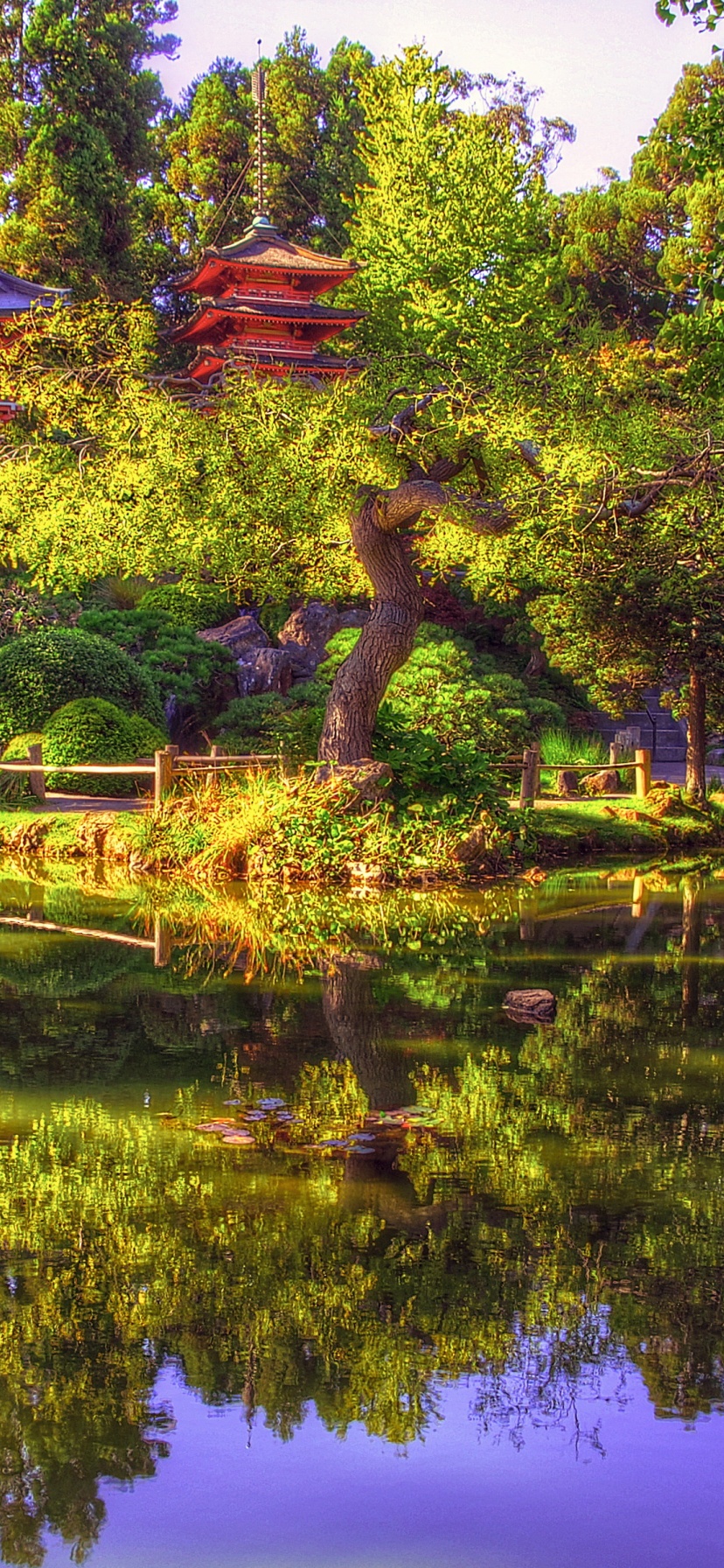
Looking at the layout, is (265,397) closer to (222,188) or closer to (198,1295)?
(198,1295)

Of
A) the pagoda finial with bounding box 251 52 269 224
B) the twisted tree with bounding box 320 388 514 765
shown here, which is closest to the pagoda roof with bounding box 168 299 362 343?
the pagoda finial with bounding box 251 52 269 224

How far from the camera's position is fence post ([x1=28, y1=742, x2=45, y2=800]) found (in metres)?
18.4

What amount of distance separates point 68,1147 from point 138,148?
40.3 m

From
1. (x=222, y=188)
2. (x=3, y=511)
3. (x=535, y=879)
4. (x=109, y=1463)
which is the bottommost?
(x=109, y=1463)

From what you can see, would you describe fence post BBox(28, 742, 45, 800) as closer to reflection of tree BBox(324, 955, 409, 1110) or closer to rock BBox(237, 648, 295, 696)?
rock BBox(237, 648, 295, 696)

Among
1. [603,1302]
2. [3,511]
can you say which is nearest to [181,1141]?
[603,1302]

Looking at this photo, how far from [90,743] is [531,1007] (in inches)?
Answer: 463

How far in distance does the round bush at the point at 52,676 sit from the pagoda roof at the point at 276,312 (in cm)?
1280

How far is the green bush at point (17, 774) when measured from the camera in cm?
1900

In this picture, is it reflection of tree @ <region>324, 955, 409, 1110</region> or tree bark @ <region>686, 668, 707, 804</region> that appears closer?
reflection of tree @ <region>324, 955, 409, 1110</region>

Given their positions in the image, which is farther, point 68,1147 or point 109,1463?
point 68,1147

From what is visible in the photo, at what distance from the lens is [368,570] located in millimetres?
15914

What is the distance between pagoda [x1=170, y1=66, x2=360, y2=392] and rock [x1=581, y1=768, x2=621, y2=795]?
13725 millimetres

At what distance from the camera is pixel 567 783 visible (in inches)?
792
